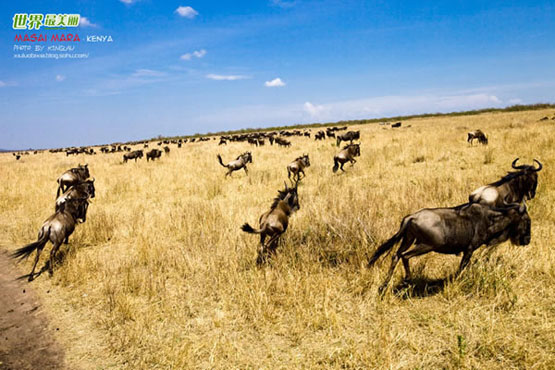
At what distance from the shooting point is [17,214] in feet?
32.6

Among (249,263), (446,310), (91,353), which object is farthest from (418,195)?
(91,353)

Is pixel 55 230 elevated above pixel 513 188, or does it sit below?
below

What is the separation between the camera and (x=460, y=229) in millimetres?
3590

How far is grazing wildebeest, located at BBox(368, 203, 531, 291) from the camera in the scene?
3.53 metres

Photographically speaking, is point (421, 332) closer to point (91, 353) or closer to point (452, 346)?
point (452, 346)

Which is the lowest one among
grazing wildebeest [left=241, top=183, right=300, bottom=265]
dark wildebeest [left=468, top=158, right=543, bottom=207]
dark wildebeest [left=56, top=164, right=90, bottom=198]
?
grazing wildebeest [left=241, top=183, right=300, bottom=265]

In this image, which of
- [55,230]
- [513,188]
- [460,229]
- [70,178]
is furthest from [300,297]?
[70,178]

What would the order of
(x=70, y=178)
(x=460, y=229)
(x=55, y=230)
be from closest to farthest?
(x=460, y=229) → (x=55, y=230) → (x=70, y=178)

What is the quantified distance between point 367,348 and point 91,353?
3.17m

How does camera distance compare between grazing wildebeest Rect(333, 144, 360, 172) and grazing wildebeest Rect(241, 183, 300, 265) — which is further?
grazing wildebeest Rect(333, 144, 360, 172)

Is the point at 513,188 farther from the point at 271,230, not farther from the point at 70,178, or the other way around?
the point at 70,178

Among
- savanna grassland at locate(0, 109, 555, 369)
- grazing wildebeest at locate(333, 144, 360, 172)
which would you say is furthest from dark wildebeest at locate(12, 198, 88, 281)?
grazing wildebeest at locate(333, 144, 360, 172)

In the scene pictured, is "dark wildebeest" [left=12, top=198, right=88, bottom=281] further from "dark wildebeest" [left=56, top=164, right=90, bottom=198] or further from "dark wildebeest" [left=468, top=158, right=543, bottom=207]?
"dark wildebeest" [left=468, top=158, right=543, bottom=207]

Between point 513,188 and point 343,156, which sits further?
point 343,156
